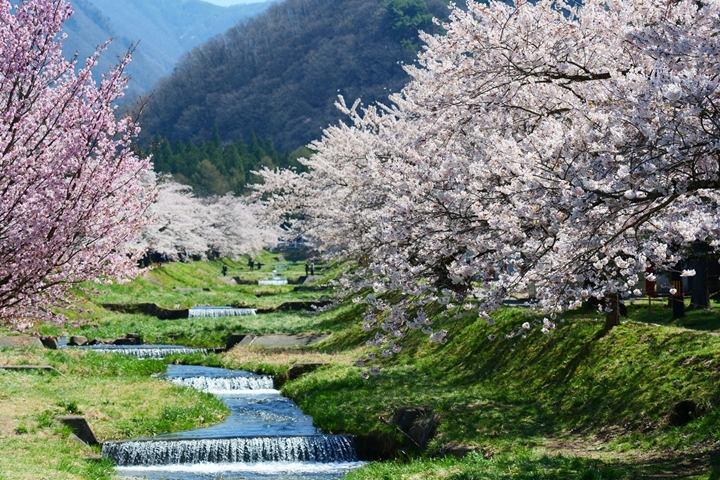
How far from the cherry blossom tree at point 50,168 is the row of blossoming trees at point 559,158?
4.28 metres

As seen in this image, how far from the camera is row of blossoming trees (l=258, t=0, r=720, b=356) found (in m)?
8.55

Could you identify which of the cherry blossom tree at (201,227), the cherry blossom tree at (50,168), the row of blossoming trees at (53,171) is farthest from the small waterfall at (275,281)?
the cherry blossom tree at (50,168)

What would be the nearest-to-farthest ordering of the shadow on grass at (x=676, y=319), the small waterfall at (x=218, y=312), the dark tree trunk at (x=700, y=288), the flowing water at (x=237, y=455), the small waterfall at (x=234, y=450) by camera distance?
1. the flowing water at (x=237, y=455)
2. the small waterfall at (x=234, y=450)
3. the shadow on grass at (x=676, y=319)
4. the dark tree trunk at (x=700, y=288)
5. the small waterfall at (x=218, y=312)

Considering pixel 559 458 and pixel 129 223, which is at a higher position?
pixel 129 223

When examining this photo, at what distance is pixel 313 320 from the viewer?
37.7 m

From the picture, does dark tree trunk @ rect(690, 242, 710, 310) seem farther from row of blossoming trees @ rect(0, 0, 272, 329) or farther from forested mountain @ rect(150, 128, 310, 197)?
forested mountain @ rect(150, 128, 310, 197)

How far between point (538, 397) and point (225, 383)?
11.4m

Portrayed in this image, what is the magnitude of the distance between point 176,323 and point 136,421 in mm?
20694

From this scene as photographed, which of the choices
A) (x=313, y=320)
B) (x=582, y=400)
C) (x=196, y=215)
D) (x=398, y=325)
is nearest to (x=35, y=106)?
(x=398, y=325)

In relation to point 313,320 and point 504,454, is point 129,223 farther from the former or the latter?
point 313,320

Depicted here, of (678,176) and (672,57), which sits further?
(672,57)

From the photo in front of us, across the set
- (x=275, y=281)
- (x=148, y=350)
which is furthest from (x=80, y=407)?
(x=275, y=281)

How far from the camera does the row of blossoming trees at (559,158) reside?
855 cm

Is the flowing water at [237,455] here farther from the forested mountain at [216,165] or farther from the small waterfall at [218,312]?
the forested mountain at [216,165]
